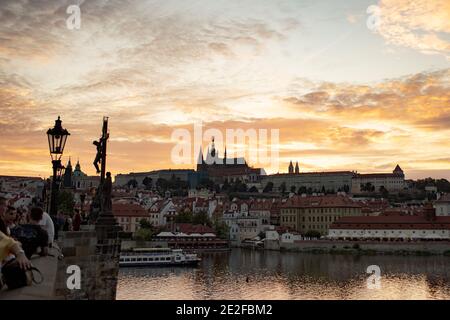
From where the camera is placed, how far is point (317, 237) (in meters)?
79.3

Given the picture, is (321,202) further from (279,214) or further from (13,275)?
(13,275)

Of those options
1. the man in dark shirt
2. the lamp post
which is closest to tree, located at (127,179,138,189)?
the lamp post

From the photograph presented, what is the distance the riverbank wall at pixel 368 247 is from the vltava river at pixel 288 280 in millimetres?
8275

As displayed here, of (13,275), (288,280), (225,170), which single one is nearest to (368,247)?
(288,280)

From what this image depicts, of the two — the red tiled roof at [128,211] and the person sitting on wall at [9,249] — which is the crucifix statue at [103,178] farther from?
the red tiled roof at [128,211]

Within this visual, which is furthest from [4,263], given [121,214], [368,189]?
[368,189]

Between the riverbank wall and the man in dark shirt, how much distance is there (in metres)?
63.5

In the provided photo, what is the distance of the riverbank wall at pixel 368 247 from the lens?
64.6 m

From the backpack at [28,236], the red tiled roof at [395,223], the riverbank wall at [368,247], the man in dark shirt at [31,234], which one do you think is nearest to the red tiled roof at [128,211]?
the riverbank wall at [368,247]

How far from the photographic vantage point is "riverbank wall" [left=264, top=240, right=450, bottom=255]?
64562mm

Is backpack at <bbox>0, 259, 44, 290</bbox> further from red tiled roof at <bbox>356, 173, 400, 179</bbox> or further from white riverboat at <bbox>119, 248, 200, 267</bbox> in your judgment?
red tiled roof at <bbox>356, 173, 400, 179</bbox>
